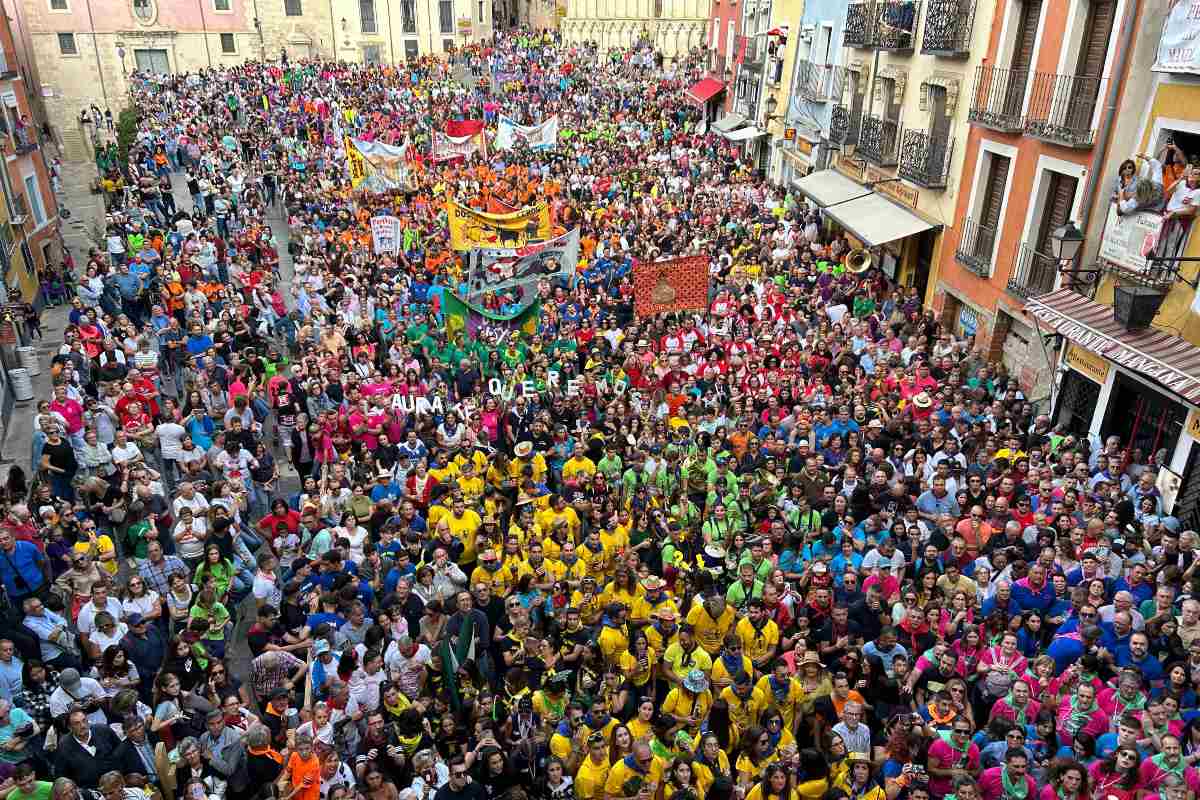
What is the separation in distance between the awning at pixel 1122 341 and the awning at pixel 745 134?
1914 centimetres

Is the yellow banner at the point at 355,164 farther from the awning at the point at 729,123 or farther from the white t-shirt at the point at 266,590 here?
the white t-shirt at the point at 266,590

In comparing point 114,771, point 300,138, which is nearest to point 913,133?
point 114,771

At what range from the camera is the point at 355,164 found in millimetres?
23703

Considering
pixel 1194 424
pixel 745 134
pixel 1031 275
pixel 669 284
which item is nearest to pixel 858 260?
pixel 1031 275

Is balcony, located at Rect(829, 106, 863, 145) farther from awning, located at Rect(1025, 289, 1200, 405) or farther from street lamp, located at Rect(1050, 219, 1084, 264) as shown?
street lamp, located at Rect(1050, 219, 1084, 264)

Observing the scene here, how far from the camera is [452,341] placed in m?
15.7

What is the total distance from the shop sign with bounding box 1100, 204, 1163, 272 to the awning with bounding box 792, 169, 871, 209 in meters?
8.85

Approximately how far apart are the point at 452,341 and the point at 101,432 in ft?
18.8

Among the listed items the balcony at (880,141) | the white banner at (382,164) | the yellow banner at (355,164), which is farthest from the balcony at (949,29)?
the yellow banner at (355,164)

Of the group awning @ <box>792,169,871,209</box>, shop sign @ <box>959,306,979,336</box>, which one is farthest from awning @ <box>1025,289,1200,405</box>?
awning @ <box>792,169,871,209</box>

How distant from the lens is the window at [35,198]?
23730mm

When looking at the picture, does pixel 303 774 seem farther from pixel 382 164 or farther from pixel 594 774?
pixel 382 164

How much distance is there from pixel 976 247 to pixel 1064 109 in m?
3.29

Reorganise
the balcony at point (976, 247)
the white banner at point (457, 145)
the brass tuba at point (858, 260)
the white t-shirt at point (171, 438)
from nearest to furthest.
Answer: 1. the white t-shirt at point (171, 438)
2. the balcony at point (976, 247)
3. the brass tuba at point (858, 260)
4. the white banner at point (457, 145)
